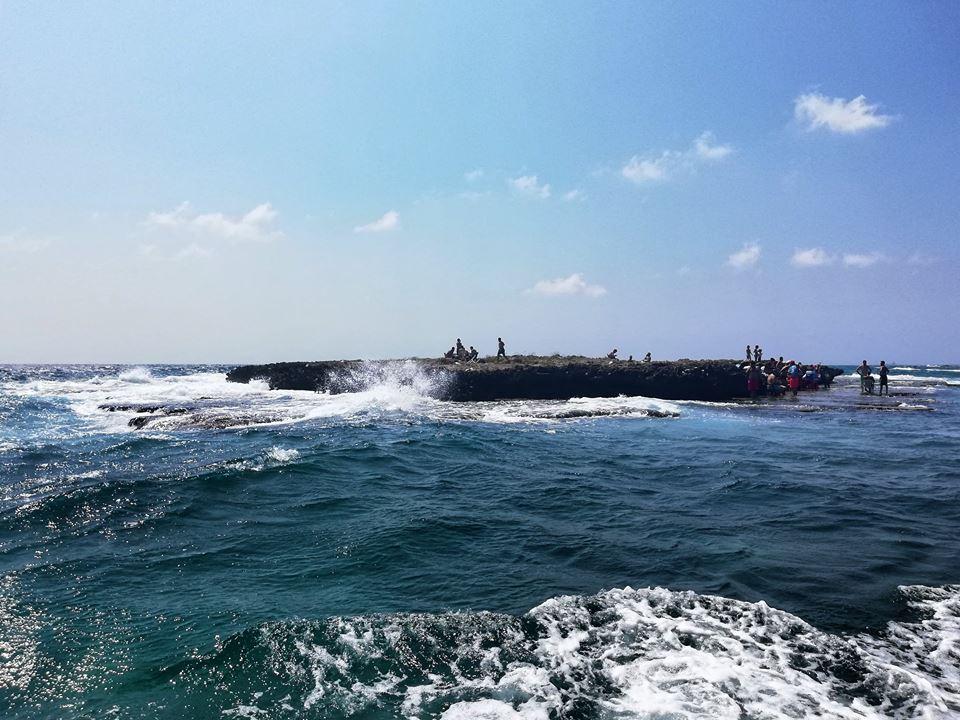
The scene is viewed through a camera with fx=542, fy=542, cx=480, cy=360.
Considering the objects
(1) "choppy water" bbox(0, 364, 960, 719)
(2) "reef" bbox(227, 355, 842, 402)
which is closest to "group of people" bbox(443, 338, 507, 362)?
(2) "reef" bbox(227, 355, 842, 402)

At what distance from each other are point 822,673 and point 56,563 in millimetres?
10285

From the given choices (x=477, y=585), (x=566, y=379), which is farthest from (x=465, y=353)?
(x=477, y=585)

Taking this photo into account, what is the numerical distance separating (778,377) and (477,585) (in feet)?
137

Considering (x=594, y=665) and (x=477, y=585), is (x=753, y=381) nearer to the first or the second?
(x=477, y=585)

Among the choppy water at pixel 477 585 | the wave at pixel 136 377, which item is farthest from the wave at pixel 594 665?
the wave at pixel 136 377

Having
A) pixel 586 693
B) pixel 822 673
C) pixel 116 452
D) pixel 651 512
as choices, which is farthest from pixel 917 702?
pixel 116 452

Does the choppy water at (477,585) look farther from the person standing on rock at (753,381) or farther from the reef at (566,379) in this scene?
the person standing on rock at (753,381)

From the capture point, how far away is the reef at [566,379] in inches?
1479

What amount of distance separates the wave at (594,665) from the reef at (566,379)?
3081cm

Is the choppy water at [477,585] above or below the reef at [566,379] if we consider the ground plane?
below

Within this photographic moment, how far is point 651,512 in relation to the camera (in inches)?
425

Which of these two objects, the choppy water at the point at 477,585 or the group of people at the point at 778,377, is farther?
the group of people at the point at 778,377

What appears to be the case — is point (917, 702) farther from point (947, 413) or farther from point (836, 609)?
point (947, 413)

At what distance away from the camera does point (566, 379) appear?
Answer: 127 ft
